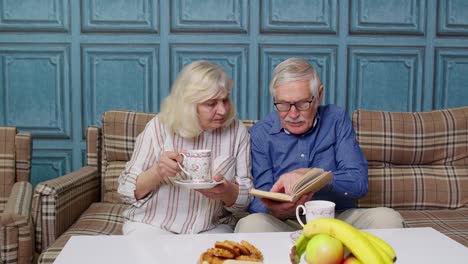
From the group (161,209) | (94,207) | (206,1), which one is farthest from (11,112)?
(161,209)

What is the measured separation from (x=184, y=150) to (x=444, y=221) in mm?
1193

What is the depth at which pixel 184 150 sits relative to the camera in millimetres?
1864

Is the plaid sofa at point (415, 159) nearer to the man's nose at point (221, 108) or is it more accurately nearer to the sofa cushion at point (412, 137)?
the sofa cushion at point (412, 137)

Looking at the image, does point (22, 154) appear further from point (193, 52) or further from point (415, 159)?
point (415, 159)

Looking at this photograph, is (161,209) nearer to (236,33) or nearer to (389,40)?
(236,33)

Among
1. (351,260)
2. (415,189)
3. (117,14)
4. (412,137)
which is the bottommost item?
(415,189)

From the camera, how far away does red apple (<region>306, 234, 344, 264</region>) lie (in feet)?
3.22

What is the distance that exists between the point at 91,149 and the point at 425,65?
1.93 meters

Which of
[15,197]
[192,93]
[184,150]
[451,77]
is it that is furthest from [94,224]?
[451,77]

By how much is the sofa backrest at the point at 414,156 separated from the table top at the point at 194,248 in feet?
3.08

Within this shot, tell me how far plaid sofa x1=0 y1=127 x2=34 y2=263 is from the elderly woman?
0.35m

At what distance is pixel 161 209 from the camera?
75.0 inches

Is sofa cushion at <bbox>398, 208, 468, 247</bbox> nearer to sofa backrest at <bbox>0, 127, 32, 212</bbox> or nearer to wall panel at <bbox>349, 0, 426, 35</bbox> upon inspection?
wall panel at <bbox>349, 0, 426, 35</bbox>

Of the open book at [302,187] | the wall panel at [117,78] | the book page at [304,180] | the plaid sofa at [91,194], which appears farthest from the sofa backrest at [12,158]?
the book page at [304,180]
